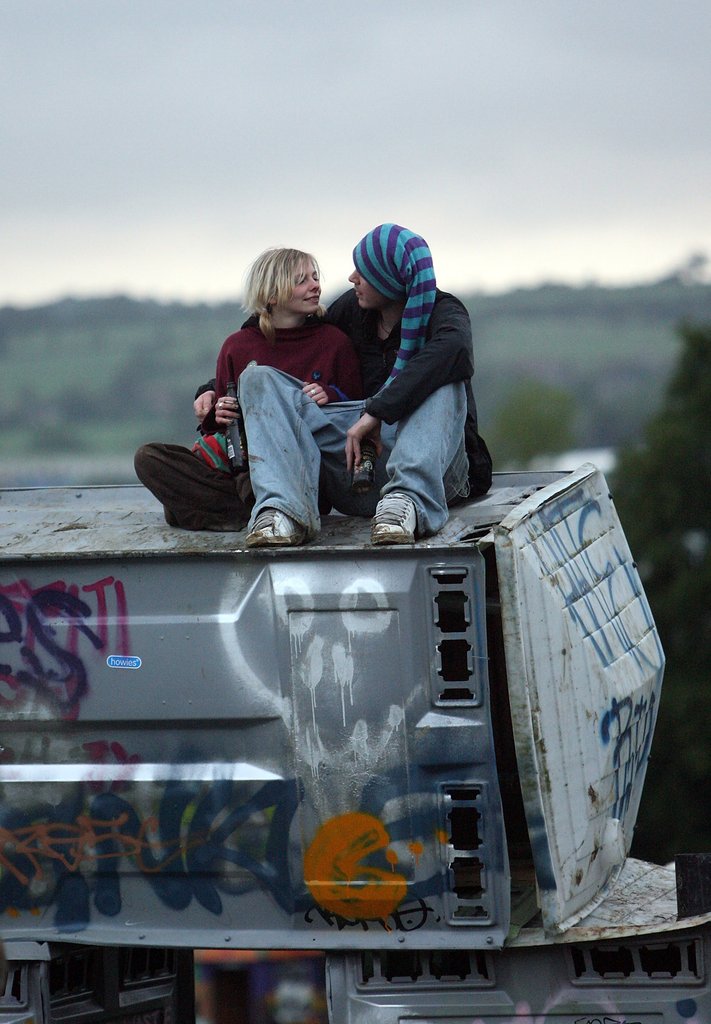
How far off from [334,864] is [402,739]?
0.47 metres

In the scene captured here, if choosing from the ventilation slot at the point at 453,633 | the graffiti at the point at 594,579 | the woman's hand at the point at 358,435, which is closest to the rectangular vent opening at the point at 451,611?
the ventilation slot at the point at 453,633

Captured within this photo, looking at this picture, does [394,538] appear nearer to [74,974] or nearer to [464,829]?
[464,829]

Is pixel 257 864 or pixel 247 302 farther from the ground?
pixel 247 302

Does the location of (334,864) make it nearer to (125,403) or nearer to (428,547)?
(428,547)

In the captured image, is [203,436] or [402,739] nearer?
[402,739]

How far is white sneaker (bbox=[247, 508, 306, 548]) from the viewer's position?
4516 millimetres

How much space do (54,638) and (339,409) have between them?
1255 mm

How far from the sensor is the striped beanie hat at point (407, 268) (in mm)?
4879

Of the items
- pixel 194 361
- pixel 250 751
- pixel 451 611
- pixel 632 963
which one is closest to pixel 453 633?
pixel 451 611

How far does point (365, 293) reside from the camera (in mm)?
5059

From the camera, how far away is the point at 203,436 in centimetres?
514

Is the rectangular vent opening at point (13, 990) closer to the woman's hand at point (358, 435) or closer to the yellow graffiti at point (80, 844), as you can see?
the yellow graffiti at point (80, 844)

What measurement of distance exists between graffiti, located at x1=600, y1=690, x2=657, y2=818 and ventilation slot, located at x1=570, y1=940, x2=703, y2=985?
0.56 meters

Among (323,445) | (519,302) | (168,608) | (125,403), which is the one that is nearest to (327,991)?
(168,608)
